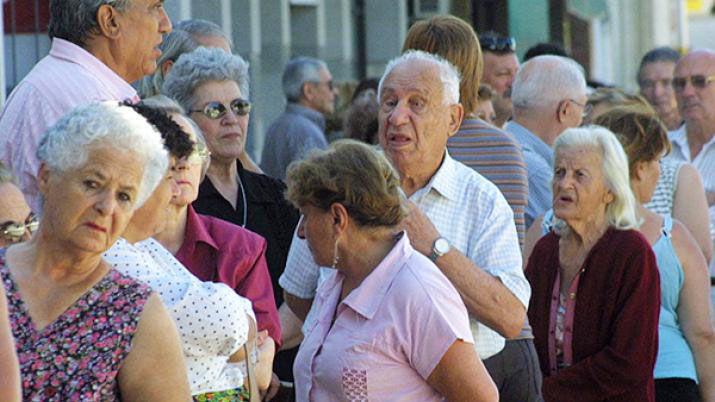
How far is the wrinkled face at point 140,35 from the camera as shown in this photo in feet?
18.3

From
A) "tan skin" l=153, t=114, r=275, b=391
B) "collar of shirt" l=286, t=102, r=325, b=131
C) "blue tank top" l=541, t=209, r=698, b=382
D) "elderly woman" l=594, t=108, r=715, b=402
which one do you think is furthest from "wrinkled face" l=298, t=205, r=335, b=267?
"collar of shirt" l=286, t=102, r=325, b=131

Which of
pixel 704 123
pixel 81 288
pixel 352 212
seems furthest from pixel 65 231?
pixel 704 123

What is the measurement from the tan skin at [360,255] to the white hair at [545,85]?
3.40 meters

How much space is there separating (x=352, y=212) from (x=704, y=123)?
6090mm

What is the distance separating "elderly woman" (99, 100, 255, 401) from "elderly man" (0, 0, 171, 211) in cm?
75

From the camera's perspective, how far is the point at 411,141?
563 cm

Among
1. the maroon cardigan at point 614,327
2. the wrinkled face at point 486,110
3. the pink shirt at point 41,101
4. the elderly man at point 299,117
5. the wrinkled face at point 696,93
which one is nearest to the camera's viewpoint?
the pink shirt at point 41,101

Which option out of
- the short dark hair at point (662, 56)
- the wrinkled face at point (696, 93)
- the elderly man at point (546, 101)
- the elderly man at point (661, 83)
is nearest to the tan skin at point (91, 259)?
the elderly man at point (546, 101)

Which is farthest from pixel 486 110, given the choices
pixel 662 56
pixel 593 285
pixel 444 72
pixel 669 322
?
pixel 662 56

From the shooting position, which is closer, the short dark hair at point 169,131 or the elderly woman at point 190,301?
the elderly woman at point 190,301

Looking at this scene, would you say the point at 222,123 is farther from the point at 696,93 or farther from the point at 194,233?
the point at 696,93

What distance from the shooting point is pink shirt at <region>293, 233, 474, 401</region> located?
15.5 ft

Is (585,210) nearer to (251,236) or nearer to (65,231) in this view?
(251,236)

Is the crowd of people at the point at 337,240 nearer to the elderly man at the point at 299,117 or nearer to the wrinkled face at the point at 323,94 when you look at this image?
the elderly man at the point at 299,117
